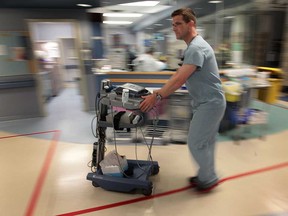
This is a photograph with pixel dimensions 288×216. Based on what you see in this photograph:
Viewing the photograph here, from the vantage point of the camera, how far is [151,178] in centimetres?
258

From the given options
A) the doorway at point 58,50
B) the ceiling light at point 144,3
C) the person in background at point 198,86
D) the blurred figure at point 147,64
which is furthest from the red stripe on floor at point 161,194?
the doorway at point 58,50

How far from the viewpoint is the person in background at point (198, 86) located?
1.90 metres

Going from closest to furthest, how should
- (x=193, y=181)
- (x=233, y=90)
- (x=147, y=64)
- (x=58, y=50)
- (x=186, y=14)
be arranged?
(x=186, y=14)
(x=193, y=181)
(x=233, y=90)
(x=147, y=64)
(x=58, y=50)

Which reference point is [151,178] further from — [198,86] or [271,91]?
[271,91]

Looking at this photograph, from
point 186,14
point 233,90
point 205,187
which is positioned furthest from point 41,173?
point 233,90

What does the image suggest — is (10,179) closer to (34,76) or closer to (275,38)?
(34,76)

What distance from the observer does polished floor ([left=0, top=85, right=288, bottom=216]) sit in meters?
2.10

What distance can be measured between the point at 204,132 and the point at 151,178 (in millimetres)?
934

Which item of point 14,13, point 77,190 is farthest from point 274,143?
point 14,13

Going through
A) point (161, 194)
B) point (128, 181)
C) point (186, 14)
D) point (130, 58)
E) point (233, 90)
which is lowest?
point (161, 194)

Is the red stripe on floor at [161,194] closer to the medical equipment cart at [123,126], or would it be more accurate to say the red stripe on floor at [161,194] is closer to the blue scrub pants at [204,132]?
the medical equipment cart at [123,126]

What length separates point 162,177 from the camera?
2.60 m

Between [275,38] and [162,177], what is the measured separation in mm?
6758

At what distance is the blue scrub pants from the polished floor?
0.38m
